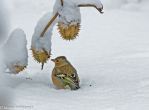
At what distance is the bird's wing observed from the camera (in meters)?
1.89

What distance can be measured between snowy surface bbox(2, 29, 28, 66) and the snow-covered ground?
0.65ft

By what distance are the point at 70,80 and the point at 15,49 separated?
0.54 meters

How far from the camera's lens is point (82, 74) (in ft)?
7.73

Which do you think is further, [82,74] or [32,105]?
[82,74]

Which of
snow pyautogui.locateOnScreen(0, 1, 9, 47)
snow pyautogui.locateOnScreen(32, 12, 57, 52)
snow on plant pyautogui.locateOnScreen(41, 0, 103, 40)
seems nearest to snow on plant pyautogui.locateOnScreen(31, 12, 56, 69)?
snow pyautogui.locateOnScreen(32, 12, 57, 52)

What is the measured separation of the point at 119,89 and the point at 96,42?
2412mm

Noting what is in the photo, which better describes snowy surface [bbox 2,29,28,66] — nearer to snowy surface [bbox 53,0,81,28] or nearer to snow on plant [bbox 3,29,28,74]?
snow on plant [bbox 3,29,28,74]

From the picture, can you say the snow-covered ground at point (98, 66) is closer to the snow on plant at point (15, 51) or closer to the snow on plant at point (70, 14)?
the snow on plant at point (15, 51)

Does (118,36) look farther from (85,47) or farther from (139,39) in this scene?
(85,47)

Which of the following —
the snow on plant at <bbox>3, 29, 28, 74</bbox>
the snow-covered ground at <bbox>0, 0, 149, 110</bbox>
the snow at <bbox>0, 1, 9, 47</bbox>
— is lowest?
the snow-covered ground at <bbox>0, 0, 149, 110</bbox>

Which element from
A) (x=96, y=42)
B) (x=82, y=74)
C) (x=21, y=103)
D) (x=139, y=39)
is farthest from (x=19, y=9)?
(x=21, y=103)

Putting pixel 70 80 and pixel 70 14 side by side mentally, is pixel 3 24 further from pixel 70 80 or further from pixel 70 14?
pixel 70 80

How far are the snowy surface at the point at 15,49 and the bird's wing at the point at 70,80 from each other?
1.26ft

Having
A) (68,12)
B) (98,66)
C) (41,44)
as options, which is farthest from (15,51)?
A: (98,66)
